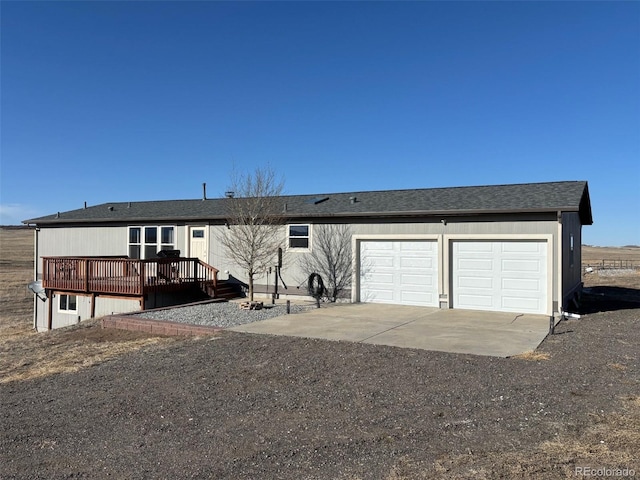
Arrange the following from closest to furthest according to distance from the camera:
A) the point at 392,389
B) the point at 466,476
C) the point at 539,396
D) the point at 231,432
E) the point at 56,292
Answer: the point at 466,476, the point at 231,432, the point at 539,396, the point at 392,389, the point at 56,292

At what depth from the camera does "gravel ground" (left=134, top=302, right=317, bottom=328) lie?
1139cm

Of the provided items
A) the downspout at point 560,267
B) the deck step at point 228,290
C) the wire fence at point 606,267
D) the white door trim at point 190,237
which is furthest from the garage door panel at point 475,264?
the wire fence at point 606,267

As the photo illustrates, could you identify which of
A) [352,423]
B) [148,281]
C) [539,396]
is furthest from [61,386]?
[148,281]

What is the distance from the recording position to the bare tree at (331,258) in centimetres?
1530

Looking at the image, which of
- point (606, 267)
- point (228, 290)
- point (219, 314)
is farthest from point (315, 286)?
point (606, 267)

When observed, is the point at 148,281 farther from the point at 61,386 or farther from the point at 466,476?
the point at 466,476

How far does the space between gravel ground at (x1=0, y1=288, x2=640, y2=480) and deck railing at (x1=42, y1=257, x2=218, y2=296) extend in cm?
633

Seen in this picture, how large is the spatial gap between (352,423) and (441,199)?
10.9 m

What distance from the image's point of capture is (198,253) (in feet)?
58.4

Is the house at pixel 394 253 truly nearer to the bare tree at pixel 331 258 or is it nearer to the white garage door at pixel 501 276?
the white garage door at pixel 501 276

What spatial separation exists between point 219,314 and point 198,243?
6.01 meters

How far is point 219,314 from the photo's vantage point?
40.7 ft

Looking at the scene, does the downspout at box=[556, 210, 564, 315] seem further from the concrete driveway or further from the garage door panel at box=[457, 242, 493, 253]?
the garage door panel at box=[457, 242, 493, 253]

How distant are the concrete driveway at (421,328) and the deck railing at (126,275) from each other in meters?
4.74
